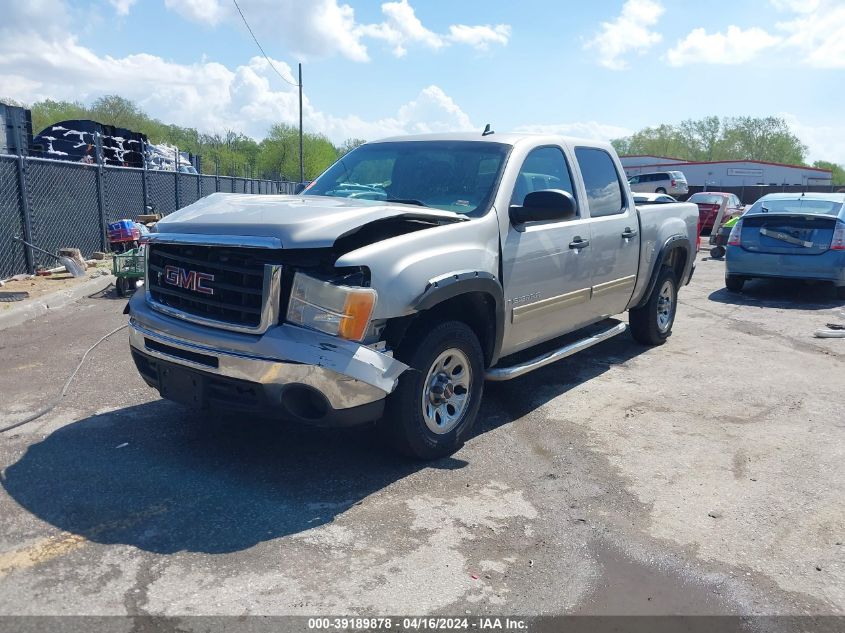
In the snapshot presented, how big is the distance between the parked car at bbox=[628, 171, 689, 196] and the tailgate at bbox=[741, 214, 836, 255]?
23.4 m

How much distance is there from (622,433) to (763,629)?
2149 millimetres

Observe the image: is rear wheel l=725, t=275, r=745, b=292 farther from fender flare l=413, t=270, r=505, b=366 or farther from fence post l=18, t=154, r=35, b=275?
fence post l=18, t=154, r=35, b=275

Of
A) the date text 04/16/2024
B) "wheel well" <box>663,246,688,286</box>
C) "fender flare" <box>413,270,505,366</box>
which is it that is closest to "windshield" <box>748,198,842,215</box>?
"wheel well" <box>663,246,688,286</box>

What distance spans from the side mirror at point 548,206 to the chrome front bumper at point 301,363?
1.49m

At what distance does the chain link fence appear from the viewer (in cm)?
1017

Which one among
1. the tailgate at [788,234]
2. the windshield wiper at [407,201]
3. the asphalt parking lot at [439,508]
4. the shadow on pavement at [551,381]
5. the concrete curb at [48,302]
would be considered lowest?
the concrete curb at [48,302]

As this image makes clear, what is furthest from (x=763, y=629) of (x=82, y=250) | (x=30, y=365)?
(x=82, y=250)

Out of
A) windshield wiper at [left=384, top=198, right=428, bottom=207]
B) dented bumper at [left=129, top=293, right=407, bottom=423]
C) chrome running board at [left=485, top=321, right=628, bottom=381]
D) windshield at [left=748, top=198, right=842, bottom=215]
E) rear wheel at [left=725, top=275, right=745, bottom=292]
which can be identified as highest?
windshield wiper at [left=384, top=198, right=428, bottom=207]

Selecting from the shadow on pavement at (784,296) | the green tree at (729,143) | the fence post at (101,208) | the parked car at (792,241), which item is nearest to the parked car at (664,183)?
the shadow on pavement at (784,296)

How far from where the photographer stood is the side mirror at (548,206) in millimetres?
4449

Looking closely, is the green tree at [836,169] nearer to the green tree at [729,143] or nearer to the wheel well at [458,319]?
the green tree at [729,143]

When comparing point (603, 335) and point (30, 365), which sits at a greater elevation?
point (603, 335)

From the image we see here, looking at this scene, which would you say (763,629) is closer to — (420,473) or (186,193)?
(420,473)

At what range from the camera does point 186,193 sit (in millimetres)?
18188
